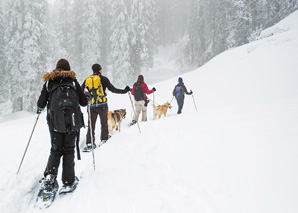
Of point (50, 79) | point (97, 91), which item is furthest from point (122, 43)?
point (50, 79)

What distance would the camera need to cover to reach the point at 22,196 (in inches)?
122

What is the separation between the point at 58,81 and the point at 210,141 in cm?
309

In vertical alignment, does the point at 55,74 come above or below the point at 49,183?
above

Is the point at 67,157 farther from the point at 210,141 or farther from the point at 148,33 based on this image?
the point at 148,33

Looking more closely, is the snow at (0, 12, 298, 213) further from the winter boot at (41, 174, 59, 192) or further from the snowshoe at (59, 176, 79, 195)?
the winter boot at (41, 174, 59, 192)


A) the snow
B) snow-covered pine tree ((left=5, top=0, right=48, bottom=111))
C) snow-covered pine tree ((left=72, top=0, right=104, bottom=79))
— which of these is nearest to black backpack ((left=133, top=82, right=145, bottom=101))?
the snow

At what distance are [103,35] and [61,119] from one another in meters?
30.4

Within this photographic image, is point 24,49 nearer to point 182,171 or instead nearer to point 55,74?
point 55,74

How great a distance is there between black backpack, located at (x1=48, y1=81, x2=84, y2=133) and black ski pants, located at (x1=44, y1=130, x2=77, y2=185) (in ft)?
0.54

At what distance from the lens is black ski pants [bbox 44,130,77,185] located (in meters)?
2.90

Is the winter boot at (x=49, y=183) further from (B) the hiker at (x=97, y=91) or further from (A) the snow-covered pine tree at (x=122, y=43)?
(A) the snow-covered pine tree at (x=122, y=43)

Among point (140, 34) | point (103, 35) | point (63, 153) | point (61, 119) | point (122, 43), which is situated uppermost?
point (103, 35)

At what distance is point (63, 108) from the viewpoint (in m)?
2.78

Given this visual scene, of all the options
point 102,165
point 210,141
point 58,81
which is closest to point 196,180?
point 210,141
